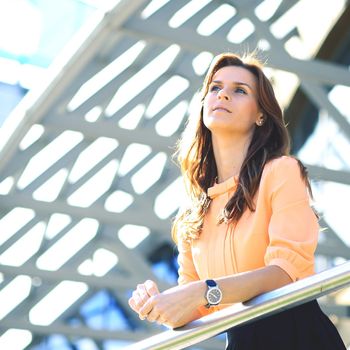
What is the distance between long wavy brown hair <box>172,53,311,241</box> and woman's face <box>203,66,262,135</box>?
0.09ft

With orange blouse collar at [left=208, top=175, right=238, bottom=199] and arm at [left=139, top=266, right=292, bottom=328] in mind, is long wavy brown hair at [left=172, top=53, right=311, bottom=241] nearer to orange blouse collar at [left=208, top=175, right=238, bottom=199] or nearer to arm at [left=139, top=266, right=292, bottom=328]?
orange blouse collar at [left=208, top=175, right=238, bottom=199]

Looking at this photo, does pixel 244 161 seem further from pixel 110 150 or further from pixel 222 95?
pixel 110 150

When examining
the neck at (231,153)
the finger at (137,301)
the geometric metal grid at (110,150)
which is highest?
the geometric metal grid at (110,150)

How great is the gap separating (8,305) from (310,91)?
8.98 meters

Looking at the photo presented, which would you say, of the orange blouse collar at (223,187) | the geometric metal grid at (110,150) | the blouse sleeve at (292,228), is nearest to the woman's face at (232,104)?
the orange blouse collar at (223,187)

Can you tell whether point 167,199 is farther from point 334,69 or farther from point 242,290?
point 242,290

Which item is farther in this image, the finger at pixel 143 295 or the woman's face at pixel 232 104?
the woman's face at pixel 232 104

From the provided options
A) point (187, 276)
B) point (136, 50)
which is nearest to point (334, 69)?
point (136, 50)

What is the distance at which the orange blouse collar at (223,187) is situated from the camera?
2873 mm

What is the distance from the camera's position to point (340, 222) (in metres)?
17.4

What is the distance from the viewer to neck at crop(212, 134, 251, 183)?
2930 mm

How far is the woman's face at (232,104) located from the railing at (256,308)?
Answer: 71 centimetres

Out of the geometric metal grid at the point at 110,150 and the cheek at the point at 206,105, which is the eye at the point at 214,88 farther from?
the geometric metal grid at the point at 110,150

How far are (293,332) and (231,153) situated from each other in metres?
0.63
